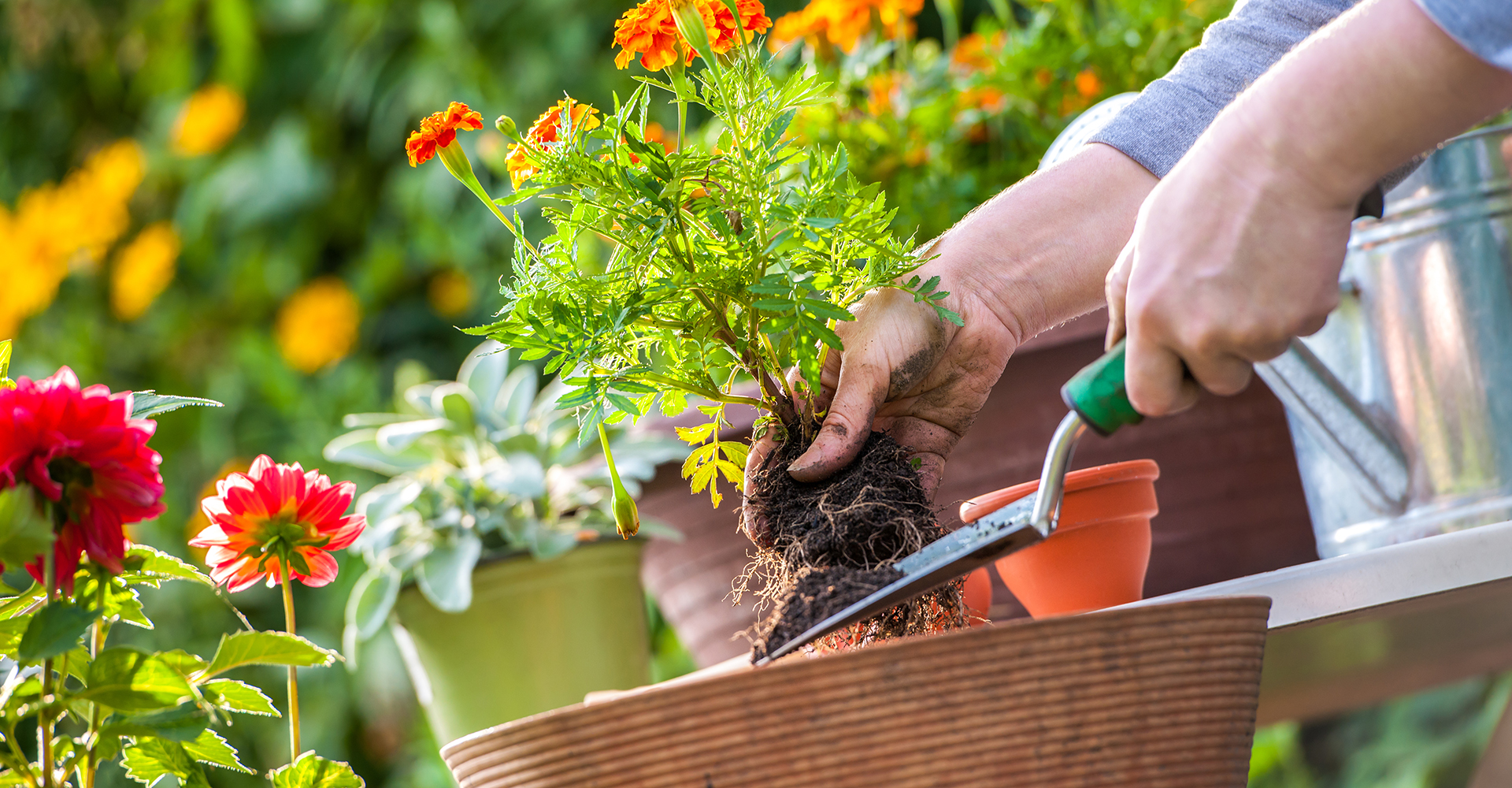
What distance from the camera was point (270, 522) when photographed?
0.59 meters

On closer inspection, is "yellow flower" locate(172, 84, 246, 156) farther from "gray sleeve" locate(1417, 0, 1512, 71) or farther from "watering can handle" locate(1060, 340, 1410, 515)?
"gray sleeve" locate(1417, 0, 1512, 71)

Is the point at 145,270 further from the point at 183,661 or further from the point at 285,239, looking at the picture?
the point at 183,661

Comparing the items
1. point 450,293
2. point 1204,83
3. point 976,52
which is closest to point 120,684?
point 1204,83

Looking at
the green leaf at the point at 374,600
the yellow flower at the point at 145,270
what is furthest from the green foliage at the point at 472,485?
the yellow flower at the point at 145,270

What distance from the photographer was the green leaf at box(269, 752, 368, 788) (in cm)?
Answer: 56

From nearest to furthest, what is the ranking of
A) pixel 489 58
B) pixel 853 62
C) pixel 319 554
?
pixel 319 554
pixel 853 62
pixel 489 58

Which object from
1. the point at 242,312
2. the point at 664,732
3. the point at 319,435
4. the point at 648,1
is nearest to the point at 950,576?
the point at 664,732

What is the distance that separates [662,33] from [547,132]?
0.08 m

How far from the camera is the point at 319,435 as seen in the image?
1900 mm

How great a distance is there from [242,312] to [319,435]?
0.52 meters

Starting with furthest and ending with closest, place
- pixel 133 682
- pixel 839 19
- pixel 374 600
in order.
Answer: pixel 374 600 → pixel 839 19 → pixel 133 682

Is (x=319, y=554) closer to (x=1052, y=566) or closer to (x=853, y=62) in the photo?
(x=1052, y=566)

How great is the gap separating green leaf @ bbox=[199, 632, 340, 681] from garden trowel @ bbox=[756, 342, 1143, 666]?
204 millimetres

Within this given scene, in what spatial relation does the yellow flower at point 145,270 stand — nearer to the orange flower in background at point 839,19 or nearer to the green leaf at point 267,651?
the orange flower in background at point 839,19
